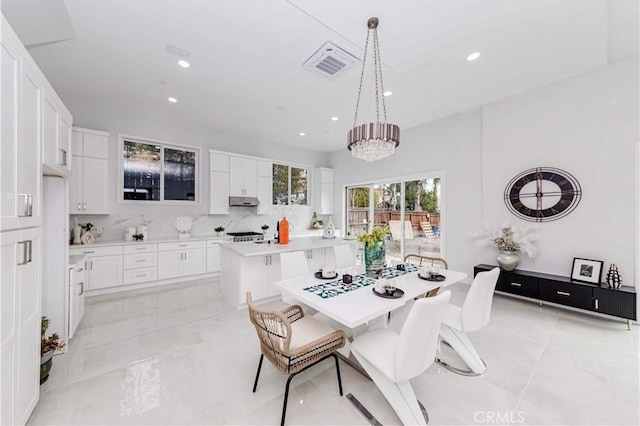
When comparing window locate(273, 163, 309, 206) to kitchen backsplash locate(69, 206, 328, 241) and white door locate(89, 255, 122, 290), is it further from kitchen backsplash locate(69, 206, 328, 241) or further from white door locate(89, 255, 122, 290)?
white door locate(89, 255, 122, 290)

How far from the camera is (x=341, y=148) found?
23.6 ft

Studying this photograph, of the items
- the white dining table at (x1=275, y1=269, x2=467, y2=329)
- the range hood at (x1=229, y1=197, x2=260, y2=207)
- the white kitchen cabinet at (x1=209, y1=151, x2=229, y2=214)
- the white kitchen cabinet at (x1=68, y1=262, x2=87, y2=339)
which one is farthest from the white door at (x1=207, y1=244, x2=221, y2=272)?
the white dining table at (x1=275, y1=269, x2=467, y2=329)

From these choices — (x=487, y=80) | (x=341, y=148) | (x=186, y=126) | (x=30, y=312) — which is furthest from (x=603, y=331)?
(x=186, y=126)

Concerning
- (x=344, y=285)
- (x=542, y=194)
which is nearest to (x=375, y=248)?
(x=344, y=285)

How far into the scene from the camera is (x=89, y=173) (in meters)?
4.14

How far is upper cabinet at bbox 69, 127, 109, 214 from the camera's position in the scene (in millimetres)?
4004

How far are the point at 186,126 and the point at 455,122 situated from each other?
5.51 metres

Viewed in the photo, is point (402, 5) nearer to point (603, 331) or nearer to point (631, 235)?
point (631, 235)

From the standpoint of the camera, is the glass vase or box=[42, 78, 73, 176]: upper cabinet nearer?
box=[42, 78, 73, 176]: upper cabinet

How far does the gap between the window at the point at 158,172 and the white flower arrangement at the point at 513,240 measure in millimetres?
5789

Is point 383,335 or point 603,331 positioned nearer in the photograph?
point 383,335

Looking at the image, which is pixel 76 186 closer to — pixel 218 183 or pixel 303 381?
pixel 218 183

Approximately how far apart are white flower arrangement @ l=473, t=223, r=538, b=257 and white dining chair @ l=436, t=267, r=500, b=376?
2.15 metres

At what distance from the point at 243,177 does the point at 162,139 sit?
5.67 ft
